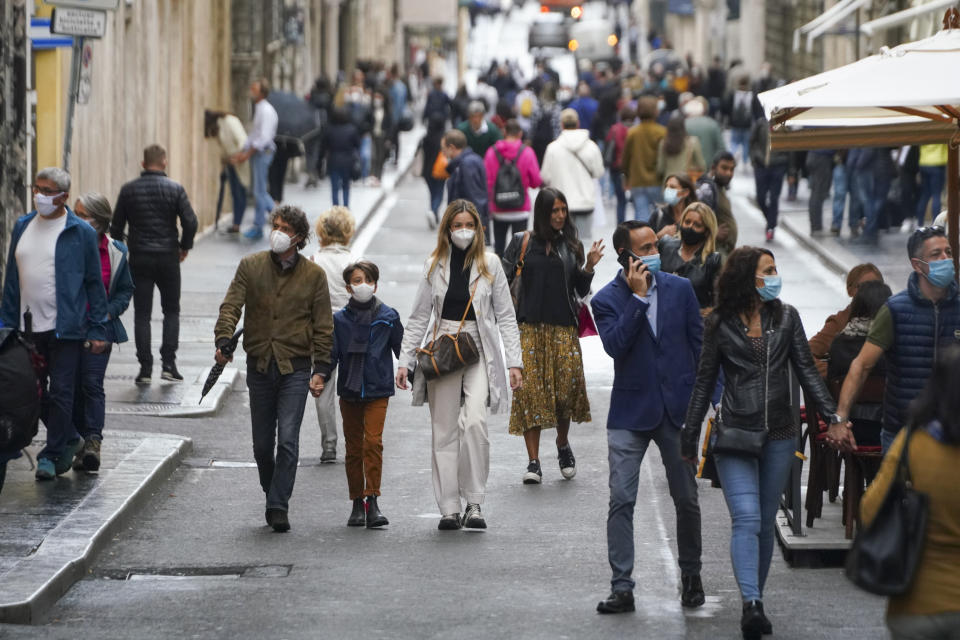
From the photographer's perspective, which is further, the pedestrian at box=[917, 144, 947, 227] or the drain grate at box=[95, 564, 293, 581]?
the pedestrian at box=[917, 144, 947, 227]

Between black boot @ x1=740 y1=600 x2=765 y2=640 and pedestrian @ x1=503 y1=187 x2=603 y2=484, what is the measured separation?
3590 mm

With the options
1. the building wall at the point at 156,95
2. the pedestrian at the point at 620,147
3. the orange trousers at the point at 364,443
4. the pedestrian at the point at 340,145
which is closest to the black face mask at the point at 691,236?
the orange trousers at the point at 364,443

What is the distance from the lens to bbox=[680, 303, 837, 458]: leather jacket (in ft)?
26.6

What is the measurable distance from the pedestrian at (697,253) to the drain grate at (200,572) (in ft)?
11.3

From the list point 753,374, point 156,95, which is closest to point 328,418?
point 753,374

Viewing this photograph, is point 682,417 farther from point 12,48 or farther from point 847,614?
point 12,48

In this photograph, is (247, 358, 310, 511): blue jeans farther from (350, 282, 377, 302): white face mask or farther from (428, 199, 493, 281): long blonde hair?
(428, 199, 493, 281): long blonde hair

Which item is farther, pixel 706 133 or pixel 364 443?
pixel 706 133

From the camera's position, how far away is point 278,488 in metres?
10.3

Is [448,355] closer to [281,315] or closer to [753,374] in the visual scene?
[281,315]

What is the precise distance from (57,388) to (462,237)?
2.46m

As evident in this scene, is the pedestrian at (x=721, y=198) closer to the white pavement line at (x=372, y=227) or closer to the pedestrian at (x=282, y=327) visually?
the pedestrian at (x=282, y=327)

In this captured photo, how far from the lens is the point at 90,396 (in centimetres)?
1136

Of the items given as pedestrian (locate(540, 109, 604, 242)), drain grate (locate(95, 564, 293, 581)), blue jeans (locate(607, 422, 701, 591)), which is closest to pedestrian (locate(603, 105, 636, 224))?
pedestrian (locate(540, 109, 604, 242))
